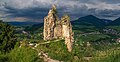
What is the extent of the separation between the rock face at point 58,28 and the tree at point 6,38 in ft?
79.8

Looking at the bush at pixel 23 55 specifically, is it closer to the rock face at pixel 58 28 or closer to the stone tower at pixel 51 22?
the rock face at pixel 58 28

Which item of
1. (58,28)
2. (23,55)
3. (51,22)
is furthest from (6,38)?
(51,22)

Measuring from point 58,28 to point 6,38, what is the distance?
30.7 m

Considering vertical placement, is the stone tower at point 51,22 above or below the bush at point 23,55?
above

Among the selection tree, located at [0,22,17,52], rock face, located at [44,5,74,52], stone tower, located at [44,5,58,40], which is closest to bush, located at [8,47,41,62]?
tree, located at [0,22,17,52]

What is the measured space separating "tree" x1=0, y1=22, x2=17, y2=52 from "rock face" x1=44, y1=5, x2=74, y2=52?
79.8 ft

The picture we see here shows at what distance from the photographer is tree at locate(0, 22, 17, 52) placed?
456 feet

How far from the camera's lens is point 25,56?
118188 millimetres

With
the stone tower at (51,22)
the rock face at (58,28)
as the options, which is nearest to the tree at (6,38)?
the rock face at (58,28)

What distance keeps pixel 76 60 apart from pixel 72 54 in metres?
5.99

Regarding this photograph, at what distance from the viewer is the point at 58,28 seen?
157750 millimetres

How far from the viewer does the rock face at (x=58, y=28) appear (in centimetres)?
15150

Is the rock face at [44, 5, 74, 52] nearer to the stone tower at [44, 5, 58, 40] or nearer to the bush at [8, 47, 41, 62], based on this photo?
the stone tower at [44, 5, 58, 40]

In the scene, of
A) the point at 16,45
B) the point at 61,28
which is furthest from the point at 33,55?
the point at 61,28
